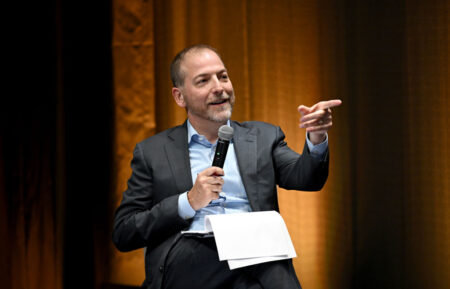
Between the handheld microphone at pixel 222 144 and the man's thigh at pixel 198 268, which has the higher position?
the handheld microphone at pixel 222 144

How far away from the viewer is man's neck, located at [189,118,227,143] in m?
1.72

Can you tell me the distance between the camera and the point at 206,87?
1675 mm

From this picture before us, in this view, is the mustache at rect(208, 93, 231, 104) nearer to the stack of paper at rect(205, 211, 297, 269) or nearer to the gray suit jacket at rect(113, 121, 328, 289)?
the gray suit jacket at rect(113, 121, 328, 289)

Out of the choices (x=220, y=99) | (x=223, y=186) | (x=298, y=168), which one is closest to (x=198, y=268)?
(x=223, y=186)

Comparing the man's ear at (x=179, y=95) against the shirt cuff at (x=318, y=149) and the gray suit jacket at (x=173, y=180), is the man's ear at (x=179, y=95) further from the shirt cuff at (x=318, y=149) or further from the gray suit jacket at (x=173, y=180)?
the shirt cuff at (x=318, y=149)

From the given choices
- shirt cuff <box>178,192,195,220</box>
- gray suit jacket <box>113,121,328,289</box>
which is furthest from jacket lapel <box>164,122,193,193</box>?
shirt cuff <box>178,192,195,220</box>

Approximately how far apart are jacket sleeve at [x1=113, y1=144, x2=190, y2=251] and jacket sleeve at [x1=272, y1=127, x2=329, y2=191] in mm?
376

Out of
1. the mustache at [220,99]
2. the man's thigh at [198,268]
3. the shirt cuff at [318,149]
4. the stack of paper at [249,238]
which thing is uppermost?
the mustache at [220,99]

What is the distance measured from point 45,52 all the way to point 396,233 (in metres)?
1.94

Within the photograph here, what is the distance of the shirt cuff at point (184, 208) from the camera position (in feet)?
4.85

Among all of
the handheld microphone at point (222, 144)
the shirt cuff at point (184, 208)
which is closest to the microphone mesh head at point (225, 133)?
the handheld microphone at point (222, 144)

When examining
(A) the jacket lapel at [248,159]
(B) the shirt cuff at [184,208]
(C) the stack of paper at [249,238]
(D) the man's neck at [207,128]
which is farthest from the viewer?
(D) the man's neck at [207,128]

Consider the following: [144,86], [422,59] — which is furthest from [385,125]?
[144,86]

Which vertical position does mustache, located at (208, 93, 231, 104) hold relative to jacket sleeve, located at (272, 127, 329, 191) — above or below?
above
